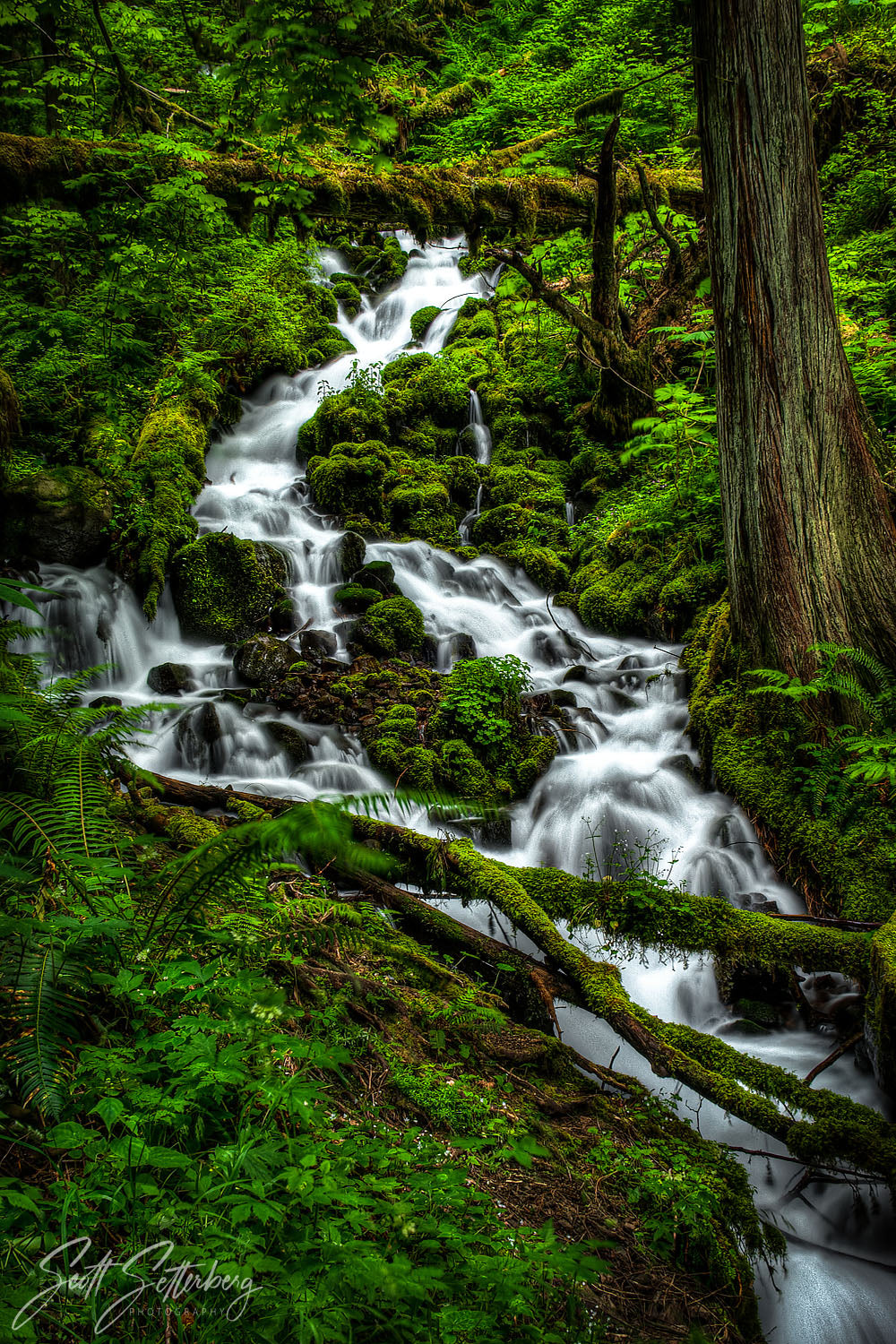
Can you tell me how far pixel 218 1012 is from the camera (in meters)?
1.99

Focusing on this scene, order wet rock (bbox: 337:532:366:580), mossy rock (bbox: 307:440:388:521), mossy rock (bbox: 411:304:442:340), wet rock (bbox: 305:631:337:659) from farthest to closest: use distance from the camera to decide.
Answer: mossy rock (bbox: 411:304:442:340), mossy rock (bbox: 307:440:388:521), wet rock (bbox: 337:532:366:580), wet rock (bbox: 305:631:337:659)

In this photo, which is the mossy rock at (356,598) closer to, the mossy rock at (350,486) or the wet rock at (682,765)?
the mossy rock at (350,486)

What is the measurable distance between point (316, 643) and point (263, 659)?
0.77m

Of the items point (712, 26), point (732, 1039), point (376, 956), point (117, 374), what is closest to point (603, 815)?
point (732, 1039)

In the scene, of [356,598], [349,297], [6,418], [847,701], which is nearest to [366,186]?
[356,598]

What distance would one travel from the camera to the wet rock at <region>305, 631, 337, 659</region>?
28.5 feet

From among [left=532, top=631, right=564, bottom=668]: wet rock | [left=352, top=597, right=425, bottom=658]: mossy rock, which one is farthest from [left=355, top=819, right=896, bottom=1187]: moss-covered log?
[left=532, top=631, right=564, bottom=668]: wet rock

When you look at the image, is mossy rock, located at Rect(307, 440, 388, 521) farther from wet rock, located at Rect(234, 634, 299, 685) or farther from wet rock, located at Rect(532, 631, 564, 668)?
wet rock, located at Rect(234, 634, 299, 685)

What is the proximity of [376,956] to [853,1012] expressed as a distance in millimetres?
2641

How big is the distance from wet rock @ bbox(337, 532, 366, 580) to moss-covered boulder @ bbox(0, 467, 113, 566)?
9.76ft

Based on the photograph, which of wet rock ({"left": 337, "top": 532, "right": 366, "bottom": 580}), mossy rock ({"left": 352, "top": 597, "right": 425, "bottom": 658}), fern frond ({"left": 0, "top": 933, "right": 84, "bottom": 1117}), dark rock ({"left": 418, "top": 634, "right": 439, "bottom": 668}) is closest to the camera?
fern frond ({"left": 0, "top": 933, "right": 84, "bottom": 1117})

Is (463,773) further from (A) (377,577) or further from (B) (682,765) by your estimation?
(A) (377,577)

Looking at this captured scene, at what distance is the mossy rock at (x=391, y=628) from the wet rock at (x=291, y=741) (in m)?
2.05

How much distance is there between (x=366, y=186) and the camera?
8.35 m
